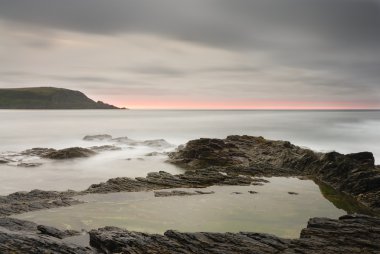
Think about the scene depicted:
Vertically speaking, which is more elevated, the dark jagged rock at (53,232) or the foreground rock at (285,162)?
the foreground rock at (285,162)

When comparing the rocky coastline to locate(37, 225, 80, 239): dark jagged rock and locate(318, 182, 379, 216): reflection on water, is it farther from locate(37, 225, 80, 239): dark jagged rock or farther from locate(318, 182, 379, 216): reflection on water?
locate(318, 182, 379, 216): reflection on water

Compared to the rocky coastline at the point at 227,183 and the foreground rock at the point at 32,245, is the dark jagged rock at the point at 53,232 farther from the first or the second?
the foreground rock at the point at 32,245

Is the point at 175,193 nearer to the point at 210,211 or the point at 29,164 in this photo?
the point at 210,211

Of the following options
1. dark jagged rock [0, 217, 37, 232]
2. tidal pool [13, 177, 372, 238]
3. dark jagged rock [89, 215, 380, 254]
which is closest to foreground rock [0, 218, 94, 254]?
dark jagged rock [89, 215, 380, 254]

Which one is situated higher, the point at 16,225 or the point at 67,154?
the point at 67,154

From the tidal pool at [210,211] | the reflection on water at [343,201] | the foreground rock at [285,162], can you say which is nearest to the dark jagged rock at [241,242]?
the tidal pool at [210,211]

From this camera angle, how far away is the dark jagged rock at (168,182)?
3353cm

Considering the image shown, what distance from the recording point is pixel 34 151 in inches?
2288

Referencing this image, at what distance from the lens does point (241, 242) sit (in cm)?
1781

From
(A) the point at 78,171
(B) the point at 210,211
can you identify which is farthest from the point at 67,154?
(B) the point at 210,211

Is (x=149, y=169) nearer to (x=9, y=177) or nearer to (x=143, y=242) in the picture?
(x=9, y=177)

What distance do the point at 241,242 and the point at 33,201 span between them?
702 inches

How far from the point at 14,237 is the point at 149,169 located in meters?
31.0

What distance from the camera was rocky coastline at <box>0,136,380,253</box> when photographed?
1705 cm
